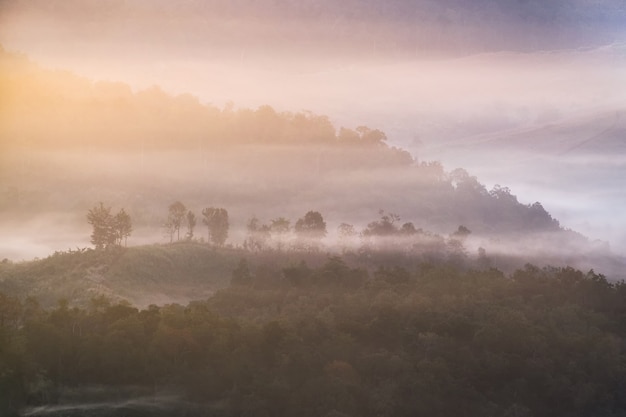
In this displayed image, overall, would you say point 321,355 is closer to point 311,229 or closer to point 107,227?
point 311,229

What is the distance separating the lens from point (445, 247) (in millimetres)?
34719

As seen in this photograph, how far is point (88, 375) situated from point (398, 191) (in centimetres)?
2487

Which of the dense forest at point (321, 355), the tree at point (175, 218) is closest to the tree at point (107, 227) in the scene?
the tree at point (175, 218)

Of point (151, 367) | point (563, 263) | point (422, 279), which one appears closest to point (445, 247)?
point (563, 263)

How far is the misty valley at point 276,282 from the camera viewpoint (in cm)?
2016

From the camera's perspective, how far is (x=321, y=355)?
847 inches

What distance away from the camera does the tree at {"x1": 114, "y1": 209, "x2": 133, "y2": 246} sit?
30.9 metres

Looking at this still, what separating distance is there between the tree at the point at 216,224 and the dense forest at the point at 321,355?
6.70m

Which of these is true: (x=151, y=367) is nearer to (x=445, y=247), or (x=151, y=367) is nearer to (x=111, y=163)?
(x=445, y=247)

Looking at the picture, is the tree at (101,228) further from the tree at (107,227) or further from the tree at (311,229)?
the tree at (311,229)

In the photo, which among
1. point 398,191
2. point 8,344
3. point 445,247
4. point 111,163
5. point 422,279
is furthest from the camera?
point 398,191

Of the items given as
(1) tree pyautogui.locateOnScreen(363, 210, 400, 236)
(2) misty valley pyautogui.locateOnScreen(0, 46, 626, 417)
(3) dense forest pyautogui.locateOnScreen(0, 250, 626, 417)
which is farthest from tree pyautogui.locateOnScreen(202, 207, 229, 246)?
(3) dense forest pyautogui.locateOnScreen(0, 250, 626, 417)

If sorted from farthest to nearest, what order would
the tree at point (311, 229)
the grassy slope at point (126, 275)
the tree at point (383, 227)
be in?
the tree at point (383, 227) → the tree at point (311, 229) → the grassy slope at point (126, 275)

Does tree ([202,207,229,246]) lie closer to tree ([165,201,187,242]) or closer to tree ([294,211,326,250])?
tree ([165,201,187,242])
